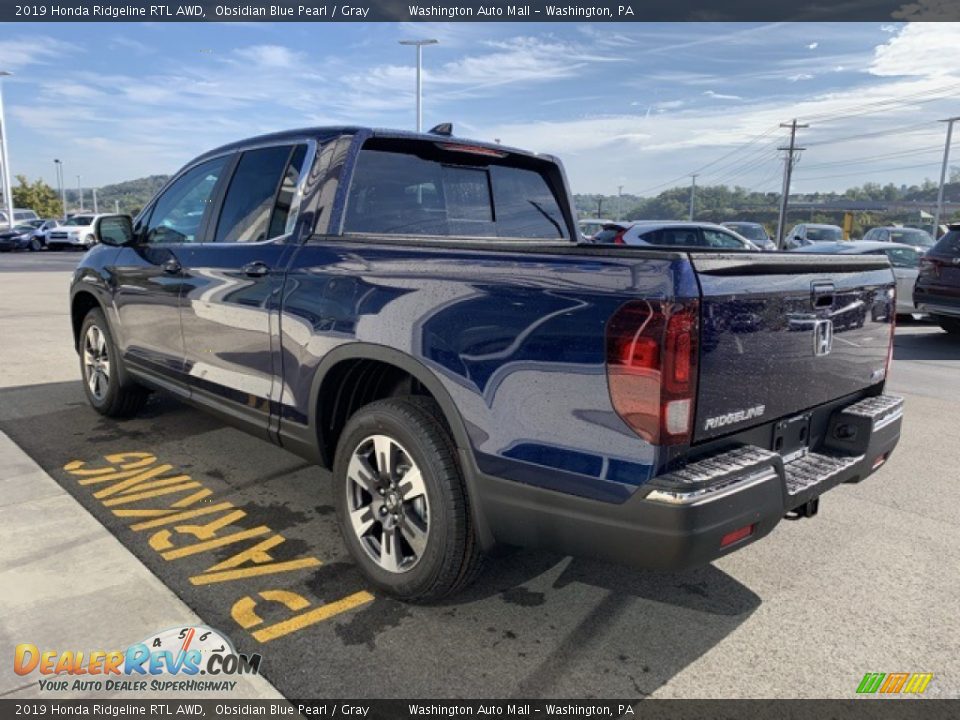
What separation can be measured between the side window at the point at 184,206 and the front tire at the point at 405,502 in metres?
2.00

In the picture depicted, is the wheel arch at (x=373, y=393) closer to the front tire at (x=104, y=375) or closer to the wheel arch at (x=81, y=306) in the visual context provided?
the front tire at (x=104, y=375)

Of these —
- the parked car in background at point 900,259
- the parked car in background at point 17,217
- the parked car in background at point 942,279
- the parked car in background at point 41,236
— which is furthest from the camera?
the parked car in background at point 17,217

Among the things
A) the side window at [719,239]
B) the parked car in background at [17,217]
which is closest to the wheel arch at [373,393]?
the side window at [719,239]

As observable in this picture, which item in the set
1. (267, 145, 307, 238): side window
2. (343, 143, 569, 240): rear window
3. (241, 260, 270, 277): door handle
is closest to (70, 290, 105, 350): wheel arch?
(241, 260, 270, 277): door handle

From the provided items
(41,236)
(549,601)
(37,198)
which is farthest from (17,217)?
(549,601)

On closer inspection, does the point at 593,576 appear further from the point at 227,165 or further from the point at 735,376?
the point at 227,165

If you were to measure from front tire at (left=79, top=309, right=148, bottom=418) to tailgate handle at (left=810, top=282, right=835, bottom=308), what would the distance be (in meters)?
4.43

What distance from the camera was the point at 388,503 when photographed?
9.19ft

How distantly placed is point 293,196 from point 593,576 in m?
2.26

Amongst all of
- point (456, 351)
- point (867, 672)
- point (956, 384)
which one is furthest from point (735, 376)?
point (956, 384)

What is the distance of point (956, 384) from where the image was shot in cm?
746

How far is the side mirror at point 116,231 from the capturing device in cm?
464

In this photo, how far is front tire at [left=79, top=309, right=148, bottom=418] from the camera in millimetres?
4992

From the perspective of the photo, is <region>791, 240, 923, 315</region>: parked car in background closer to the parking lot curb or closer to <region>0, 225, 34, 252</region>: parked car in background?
the parking lot curb
